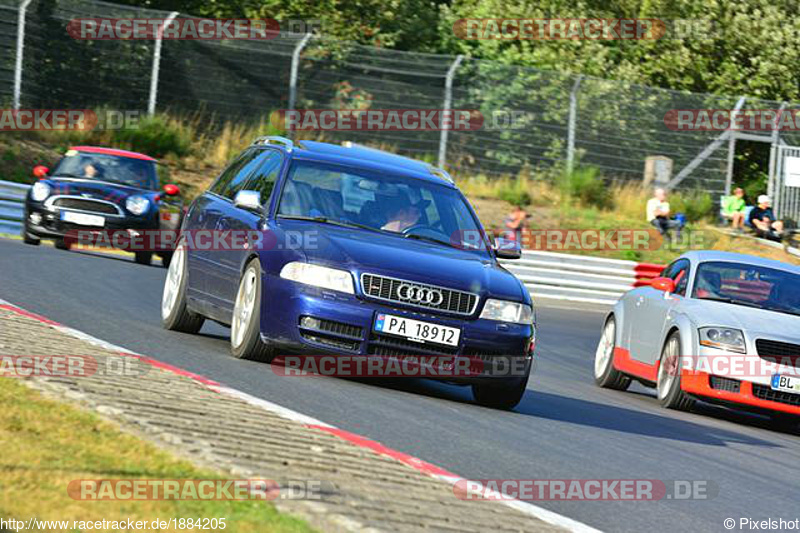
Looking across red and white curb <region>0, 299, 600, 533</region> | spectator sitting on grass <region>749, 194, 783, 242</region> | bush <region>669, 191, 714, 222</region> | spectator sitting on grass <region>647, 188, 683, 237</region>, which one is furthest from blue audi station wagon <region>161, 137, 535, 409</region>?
bush <region>669, 191, 714, 222</region>

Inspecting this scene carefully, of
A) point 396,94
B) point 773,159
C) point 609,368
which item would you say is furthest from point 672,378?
point 773,159

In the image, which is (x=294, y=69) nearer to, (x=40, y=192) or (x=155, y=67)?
(x=155, y=67)

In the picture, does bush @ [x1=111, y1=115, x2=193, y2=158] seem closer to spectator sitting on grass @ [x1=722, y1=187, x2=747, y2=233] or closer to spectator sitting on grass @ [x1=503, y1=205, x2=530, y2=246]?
spectator sitting on grass @ [x1=503, y1=205, x2=530, y2=246]

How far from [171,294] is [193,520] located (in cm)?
743

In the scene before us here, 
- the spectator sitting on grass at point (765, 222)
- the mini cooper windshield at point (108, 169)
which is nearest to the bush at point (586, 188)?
the spectator sitting on grass at point (765, 222)

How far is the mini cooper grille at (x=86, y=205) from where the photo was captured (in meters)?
22.0

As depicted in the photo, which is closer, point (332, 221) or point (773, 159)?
point (332, 221)

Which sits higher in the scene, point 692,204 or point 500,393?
point 692,204

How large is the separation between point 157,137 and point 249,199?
906 inches

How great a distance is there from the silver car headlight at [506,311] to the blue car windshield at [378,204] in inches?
35.0

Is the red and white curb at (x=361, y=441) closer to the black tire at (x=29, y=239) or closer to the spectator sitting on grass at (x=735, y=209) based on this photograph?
the black tire at (x=29, y=239)

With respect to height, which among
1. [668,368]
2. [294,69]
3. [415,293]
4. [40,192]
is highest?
[294,69]

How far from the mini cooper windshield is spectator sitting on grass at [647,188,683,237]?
488 inches

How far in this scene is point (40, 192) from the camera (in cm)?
2223
